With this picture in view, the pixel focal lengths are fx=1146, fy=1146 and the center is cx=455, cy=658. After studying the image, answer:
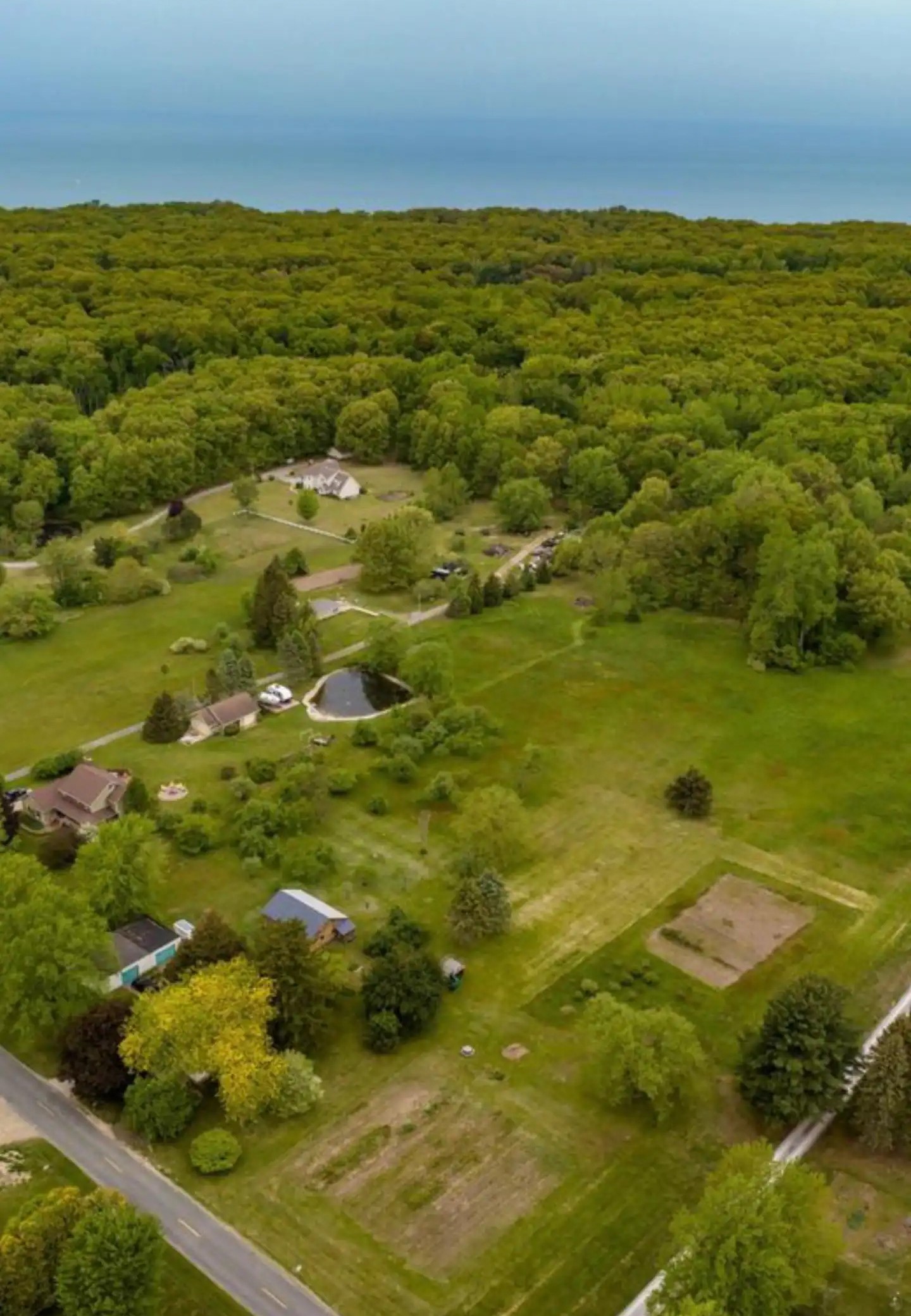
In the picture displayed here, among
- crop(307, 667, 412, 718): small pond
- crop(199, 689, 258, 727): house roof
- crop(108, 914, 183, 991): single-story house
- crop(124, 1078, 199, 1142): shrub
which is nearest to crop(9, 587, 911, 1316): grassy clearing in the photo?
crop(124, 1078, 199, 1142): shrub

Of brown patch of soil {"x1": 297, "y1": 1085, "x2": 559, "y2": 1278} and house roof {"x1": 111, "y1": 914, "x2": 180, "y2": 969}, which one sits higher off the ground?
house roof {"x1": 111, "y1": 914, "x2": 180, "y2": 969}

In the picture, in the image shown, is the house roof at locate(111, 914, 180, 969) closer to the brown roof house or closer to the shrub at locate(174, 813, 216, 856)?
the shrub at locate(174, 813, 216, 856)

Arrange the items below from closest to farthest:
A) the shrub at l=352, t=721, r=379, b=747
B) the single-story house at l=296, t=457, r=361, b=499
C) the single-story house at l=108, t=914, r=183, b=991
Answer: the single-story house at l=108, t=914, r=183, b=991
the shrub at l=352, t=721, r=379, b=747
the single-story house at l=296, t=457, r=361, b=499

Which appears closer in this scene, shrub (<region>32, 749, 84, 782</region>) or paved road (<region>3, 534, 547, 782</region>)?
shrub (<region>32, 749, 84, 782</region>)

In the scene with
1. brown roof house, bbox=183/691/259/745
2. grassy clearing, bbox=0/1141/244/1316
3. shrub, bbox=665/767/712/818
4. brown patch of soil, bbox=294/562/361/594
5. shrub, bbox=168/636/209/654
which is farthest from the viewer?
brown patch of soil, bbox=294/562/361/594

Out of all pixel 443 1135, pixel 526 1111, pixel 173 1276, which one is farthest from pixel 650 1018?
pixel 173 1276

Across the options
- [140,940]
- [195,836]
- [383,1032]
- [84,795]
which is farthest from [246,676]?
[383,1032]

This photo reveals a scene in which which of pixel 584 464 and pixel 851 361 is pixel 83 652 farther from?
pixel 851 361
